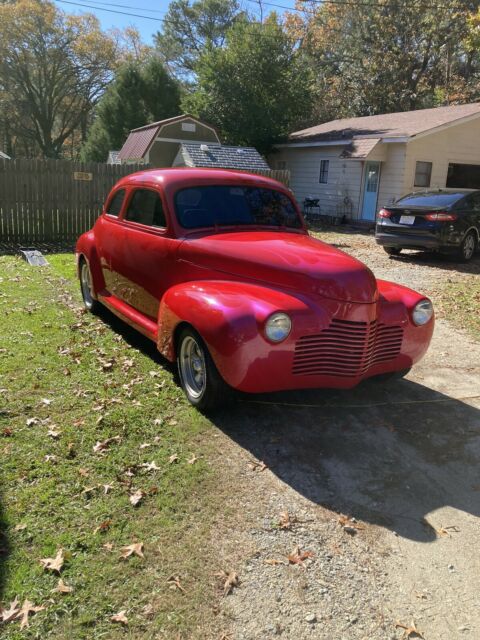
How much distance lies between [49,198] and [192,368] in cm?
1070

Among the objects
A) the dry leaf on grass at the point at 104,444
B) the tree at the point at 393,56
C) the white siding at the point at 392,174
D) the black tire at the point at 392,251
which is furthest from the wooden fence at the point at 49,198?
the tree at the point at 393,56

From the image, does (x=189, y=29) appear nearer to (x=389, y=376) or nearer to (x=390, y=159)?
(x=390, y=159)

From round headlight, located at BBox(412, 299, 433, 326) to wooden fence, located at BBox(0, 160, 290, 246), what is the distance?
37.2 feet

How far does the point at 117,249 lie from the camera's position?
579 cm

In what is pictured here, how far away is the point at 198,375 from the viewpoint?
4.34m

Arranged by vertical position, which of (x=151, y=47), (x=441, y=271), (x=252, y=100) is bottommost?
(x=441, y=271)

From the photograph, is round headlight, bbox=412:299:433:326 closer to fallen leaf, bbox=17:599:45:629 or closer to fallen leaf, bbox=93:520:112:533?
fallen leaf, bbox=93:520:112:533

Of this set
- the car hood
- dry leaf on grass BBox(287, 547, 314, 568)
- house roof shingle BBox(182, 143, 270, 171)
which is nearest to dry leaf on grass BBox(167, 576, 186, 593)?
dry leaf on grass BBox(287, 547, 314, 568)

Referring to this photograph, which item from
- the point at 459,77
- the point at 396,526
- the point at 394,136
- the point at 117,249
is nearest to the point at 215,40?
the point at 459,77

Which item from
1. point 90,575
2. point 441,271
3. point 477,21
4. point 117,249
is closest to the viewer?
point 90,575

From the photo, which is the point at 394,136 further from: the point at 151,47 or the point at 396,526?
the point at 151,47

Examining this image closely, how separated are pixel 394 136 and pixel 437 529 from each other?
1781 centimetres

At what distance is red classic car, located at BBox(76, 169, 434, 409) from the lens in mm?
3705

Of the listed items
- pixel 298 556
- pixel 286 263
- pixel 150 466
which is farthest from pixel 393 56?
pixel 298 556
